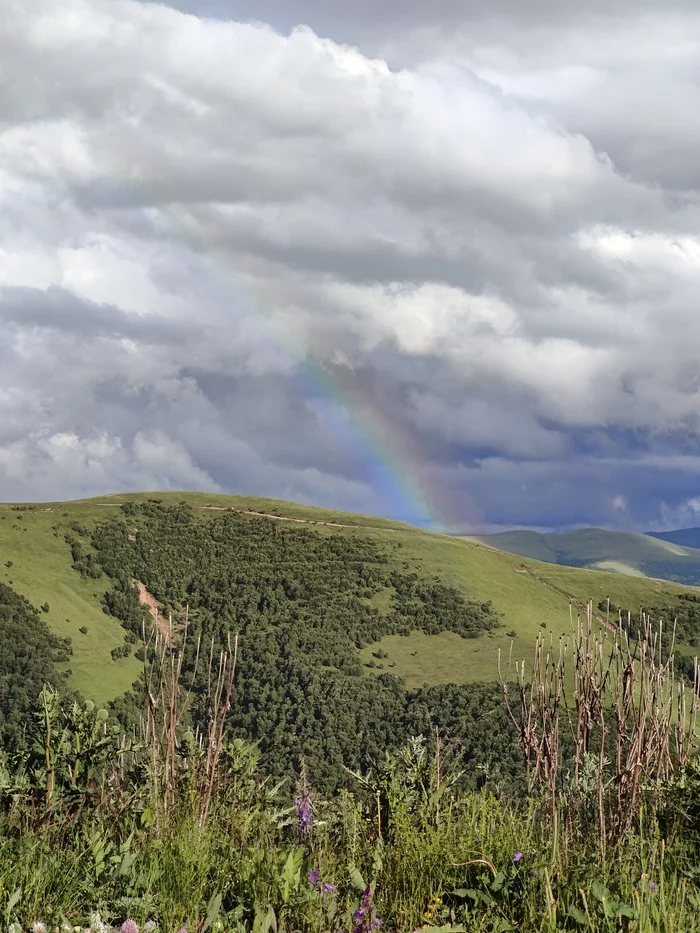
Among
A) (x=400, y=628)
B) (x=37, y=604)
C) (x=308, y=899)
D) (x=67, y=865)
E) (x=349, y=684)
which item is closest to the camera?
(x=308, y=899)

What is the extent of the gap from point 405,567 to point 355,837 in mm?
148771

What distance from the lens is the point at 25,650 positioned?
106 metres

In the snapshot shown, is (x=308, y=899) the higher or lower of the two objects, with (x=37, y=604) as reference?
higher

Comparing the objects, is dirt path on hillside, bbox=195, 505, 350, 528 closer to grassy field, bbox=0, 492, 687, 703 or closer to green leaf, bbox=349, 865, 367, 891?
grassy field, bbox=0, 492, 687, 703

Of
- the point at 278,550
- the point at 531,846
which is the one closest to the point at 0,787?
the point at 531,846

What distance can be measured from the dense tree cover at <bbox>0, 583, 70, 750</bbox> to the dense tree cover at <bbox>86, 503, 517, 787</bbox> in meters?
10.4

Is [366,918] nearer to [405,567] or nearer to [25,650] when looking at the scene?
[25,650]

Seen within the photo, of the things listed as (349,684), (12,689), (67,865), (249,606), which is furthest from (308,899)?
(249,606)

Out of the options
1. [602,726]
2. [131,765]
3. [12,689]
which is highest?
[602,726]

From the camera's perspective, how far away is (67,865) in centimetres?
585

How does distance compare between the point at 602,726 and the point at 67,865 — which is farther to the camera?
the point at 602,726

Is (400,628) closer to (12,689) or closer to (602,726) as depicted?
(12,689)

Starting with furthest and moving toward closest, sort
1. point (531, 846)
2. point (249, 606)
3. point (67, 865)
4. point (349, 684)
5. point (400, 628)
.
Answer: point (249, 606) < point (400, 628) < point (349, 684) < point (531, 846) < point (67, 865)

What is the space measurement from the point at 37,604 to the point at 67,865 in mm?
123026
